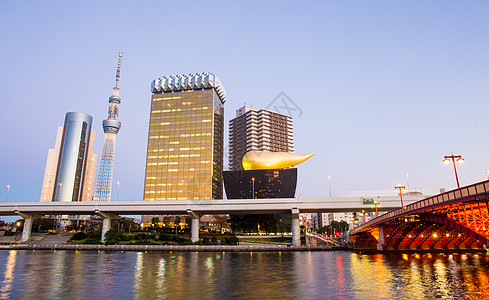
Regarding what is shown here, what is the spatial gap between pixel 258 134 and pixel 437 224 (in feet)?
455

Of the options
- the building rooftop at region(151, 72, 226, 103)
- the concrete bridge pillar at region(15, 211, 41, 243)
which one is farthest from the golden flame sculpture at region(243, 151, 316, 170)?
the building rooftop at region(151, 72, 226, 103)

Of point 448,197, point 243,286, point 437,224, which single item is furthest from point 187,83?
point 243,286

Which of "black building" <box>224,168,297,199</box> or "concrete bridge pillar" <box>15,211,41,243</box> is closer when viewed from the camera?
"concrete bridge pillar" <box>15,211,41,243</box>

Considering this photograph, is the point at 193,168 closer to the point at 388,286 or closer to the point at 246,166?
the point at 246,166

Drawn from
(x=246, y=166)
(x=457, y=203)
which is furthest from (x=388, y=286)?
(x=246, y=166)

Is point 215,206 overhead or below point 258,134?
below

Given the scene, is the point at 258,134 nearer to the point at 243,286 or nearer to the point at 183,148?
the point at 183,148

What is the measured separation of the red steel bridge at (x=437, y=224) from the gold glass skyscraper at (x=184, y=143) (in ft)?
292

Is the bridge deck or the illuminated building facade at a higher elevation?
the illuminated building facade

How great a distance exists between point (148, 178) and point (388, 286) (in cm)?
14202

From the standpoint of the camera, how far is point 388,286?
2248 centimetres

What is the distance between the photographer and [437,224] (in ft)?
161

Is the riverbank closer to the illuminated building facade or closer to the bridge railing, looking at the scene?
the bridge railing

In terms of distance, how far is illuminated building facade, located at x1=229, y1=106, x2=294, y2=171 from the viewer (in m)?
183
